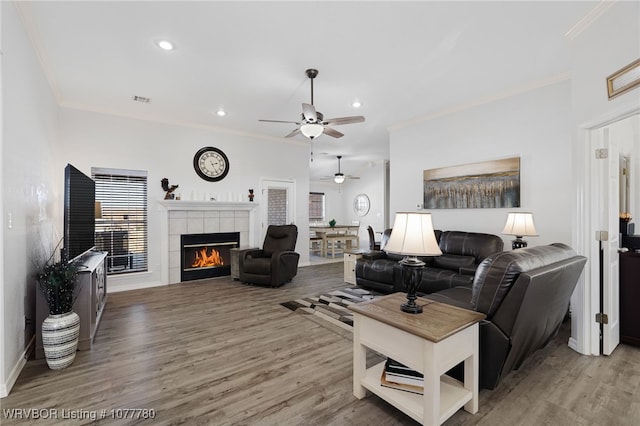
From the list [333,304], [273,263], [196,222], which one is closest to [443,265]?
[333,304]

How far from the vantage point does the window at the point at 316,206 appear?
11.7 metres

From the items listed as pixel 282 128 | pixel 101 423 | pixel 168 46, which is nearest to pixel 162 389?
pixel 101 423

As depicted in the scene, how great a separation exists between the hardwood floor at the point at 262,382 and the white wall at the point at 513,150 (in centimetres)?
153

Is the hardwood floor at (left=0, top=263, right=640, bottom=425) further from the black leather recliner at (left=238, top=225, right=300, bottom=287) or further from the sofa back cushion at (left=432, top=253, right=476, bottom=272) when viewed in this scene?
the black leather recliner at (left=238, top=225, right=300, bottom=287)

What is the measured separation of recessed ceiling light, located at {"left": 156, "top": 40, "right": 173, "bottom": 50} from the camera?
2.92 meters

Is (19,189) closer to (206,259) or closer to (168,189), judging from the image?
(168,189)

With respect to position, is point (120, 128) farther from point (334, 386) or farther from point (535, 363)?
point (535, 363)

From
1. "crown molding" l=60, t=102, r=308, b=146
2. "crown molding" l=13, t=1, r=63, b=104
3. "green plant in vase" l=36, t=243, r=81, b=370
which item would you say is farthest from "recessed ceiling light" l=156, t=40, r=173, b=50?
"crown molding" l=60, t=102, r=308, b=146

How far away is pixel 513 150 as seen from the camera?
13.5ft

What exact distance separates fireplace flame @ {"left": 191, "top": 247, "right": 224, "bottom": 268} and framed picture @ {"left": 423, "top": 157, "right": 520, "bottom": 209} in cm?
407

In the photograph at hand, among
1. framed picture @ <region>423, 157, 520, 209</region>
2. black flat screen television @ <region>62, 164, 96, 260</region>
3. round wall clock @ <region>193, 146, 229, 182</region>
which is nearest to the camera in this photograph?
black flat screen television @ <region>62, 164, 96, 260</region>

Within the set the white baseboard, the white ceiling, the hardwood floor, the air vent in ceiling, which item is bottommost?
the hardwood floor

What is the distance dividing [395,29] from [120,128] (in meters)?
4.56

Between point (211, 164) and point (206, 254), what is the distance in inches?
69.4
